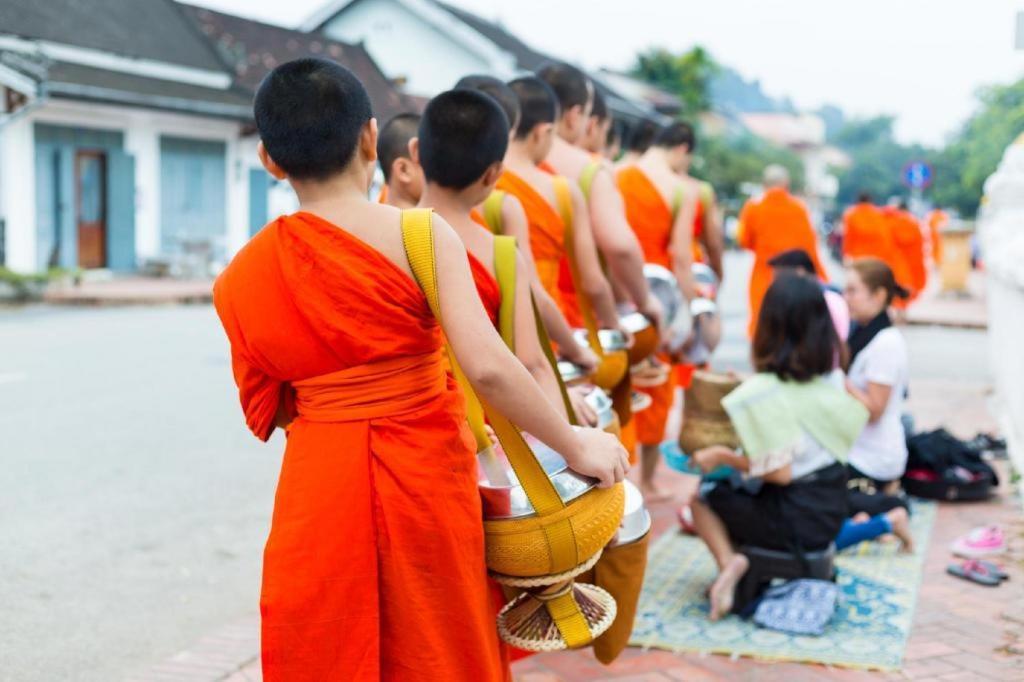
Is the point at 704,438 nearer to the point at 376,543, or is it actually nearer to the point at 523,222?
the point at 523,222

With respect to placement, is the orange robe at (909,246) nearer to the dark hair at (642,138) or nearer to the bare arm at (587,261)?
the dark hair at (642,138)

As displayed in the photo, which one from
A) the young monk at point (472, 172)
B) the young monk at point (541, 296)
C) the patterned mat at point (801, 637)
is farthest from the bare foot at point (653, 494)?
the young monk at point (472, 172)

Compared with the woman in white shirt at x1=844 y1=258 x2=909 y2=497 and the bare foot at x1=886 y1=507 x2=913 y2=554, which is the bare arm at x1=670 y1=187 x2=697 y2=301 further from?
the bare foot at x1=886 y1=507 x2=913 y2=554

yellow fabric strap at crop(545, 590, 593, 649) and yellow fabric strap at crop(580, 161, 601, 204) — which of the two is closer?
yellow fabric strap at crop(545, 590, 593, 649)

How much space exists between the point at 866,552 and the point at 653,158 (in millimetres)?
2304

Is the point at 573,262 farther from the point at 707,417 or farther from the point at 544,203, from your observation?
the point at 707,417

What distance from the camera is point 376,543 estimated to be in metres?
2.56

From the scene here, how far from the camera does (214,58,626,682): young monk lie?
2461 mm

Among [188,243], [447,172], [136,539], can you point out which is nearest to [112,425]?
[136,539]

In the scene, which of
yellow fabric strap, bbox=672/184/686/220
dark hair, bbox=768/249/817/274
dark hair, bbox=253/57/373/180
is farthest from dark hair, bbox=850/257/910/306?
dark hair, bbox=253/57/373/180

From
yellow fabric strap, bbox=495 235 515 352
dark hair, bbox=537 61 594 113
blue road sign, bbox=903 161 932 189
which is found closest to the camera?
yellow fabric strap, bbox=495 235 515 352

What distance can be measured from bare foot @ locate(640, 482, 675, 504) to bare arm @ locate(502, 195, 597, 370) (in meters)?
2.32

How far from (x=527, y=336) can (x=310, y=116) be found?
88 cm

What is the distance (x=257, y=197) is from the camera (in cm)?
2558
